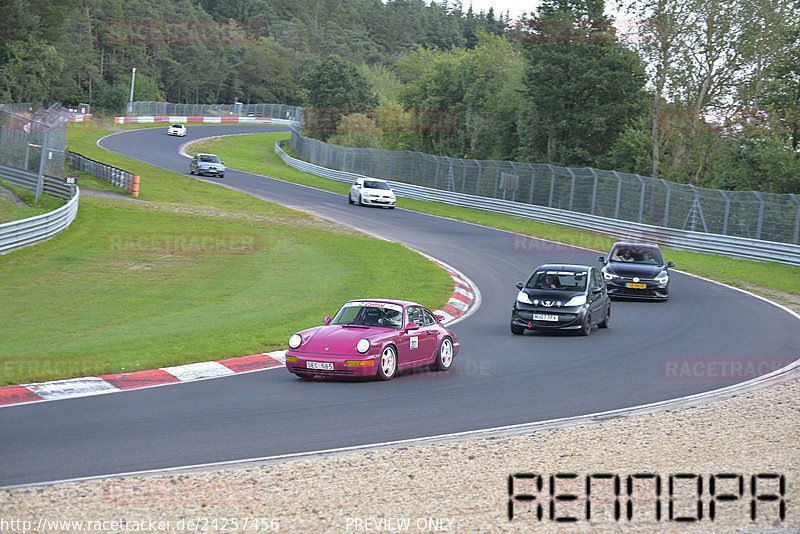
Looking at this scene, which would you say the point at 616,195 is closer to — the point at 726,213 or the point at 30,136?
the point at 726,213

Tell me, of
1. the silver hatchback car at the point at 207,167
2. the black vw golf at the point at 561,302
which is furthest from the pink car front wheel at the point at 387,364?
the silver hatchback car at the point at 207,167

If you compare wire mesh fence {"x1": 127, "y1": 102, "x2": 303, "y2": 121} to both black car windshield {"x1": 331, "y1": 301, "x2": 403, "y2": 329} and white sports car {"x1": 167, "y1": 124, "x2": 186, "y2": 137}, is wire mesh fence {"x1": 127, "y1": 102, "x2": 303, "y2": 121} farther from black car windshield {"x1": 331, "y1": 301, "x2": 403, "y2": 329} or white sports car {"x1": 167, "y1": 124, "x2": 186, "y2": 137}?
black car windshield {"x1": 331, "y1": 301, "x2": 403, "y2": 329}

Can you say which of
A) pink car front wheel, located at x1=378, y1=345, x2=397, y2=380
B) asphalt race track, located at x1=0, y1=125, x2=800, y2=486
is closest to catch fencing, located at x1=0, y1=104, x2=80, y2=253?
asphalt race track, located at x1=0, y1=125, x2=800, y2=486

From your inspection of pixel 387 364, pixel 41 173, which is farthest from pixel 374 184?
pixel 387 364

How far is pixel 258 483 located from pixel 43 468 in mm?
2127

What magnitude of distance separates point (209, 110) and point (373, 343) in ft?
376

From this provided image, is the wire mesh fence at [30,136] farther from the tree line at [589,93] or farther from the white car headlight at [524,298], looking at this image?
the tree line at [589,93]

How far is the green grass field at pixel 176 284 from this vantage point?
49.0 ft

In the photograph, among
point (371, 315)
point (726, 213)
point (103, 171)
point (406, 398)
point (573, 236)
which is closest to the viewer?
point (406, 398)

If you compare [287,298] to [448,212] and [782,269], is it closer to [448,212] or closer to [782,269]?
[782,269]

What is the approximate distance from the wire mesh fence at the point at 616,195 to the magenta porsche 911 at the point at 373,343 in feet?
75.5

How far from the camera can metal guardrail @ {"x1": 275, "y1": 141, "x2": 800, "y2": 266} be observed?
108ft

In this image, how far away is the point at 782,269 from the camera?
31.3 m

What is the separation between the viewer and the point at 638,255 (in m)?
24.9
